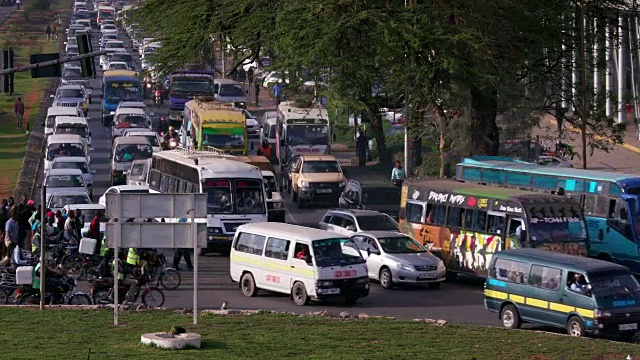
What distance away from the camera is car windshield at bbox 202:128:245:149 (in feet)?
170

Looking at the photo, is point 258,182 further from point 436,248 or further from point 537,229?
point 537,229

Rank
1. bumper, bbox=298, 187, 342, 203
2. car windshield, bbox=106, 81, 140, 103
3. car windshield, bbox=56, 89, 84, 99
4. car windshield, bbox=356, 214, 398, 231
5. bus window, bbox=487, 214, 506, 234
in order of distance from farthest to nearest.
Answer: car windshield, bbox=56, 89, 84, 99, car windshield, bbox=106, 81, 140, 103, bumper, bbox=298, 187, 342, 203, car windshield, bbox=356, 214, 398, 231, bus window, bbox=487, 214, 506, 234

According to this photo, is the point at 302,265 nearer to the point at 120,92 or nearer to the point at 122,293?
the point at 122,293

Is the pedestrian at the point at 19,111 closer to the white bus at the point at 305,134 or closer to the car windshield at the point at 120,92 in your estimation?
the car windshield at the point at 120,92

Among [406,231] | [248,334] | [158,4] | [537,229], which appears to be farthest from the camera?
[158,4]

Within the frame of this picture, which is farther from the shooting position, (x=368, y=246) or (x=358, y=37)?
(x=358, y=37)

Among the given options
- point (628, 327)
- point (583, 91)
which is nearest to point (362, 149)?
point (583, 91)

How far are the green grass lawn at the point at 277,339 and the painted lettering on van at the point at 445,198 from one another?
9169 mm

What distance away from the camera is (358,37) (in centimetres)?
3716

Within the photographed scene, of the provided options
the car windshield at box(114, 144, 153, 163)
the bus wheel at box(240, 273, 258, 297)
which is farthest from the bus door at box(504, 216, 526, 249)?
the car windshield at box(114, 144, 153, 163)

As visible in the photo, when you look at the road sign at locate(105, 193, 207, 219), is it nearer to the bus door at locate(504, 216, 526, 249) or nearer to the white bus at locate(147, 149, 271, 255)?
the bus door at locate(504, 216, 526, 249)

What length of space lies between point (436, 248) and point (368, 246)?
8.56 feet

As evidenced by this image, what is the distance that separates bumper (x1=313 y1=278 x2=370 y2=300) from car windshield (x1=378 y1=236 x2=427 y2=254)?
3388 mm

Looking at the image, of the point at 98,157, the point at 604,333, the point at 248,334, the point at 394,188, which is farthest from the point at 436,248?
the point at 98,157
